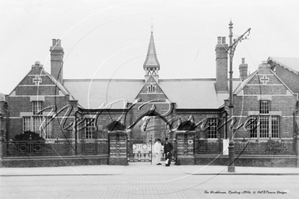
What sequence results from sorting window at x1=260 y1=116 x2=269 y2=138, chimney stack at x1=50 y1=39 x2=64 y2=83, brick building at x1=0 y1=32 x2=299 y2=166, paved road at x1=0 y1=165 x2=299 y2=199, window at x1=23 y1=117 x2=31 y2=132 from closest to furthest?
paved road at x1=0 y1=165 x2=299 y2=199
brick building at x1=0 y1=32 x2=299 y2=166
window at x1=260 y1=116 x2=269 y2=138
window at x1=23 y1=117 x2=31 y2=132
chimney stack at x1=50 y1=39 x2=64 y2=83

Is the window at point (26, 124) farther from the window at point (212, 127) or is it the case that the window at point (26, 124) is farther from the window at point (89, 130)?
the window at point (212, 127)

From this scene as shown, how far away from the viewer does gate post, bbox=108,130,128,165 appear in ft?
79.8

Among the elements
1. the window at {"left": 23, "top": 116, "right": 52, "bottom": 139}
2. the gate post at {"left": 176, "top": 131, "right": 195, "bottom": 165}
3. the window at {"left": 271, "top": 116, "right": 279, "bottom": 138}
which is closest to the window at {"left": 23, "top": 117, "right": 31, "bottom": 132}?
the window at {"left": 23, "top": 116, "right": 52, "bottom": 139}

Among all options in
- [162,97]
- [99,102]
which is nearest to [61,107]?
[99,102]

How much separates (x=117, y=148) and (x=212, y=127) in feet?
45.5

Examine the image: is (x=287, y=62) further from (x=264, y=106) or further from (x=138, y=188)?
(x=138, y=188)

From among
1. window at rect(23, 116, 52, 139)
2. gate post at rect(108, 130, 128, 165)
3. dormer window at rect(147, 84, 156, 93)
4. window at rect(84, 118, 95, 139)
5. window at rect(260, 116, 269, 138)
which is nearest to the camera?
gate post at rect(108, 130, 128, 165)

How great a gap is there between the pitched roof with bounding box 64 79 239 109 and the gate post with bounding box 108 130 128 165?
1117 centimetres

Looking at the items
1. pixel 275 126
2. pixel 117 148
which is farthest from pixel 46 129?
pixel 275 126

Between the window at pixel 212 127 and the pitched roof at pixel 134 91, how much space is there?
4.04 ft

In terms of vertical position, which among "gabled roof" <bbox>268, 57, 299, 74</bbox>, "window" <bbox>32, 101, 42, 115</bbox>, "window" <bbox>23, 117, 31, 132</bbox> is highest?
"gabled roof" <bbox>268, 57, 299, 74</bbox>

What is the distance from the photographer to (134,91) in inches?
1483

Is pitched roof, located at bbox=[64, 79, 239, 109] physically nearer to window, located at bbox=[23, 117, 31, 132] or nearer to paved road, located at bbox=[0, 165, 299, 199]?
window, located at bbox=[23, 117, 31, 132]

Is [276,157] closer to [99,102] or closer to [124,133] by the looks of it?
[124,133]
